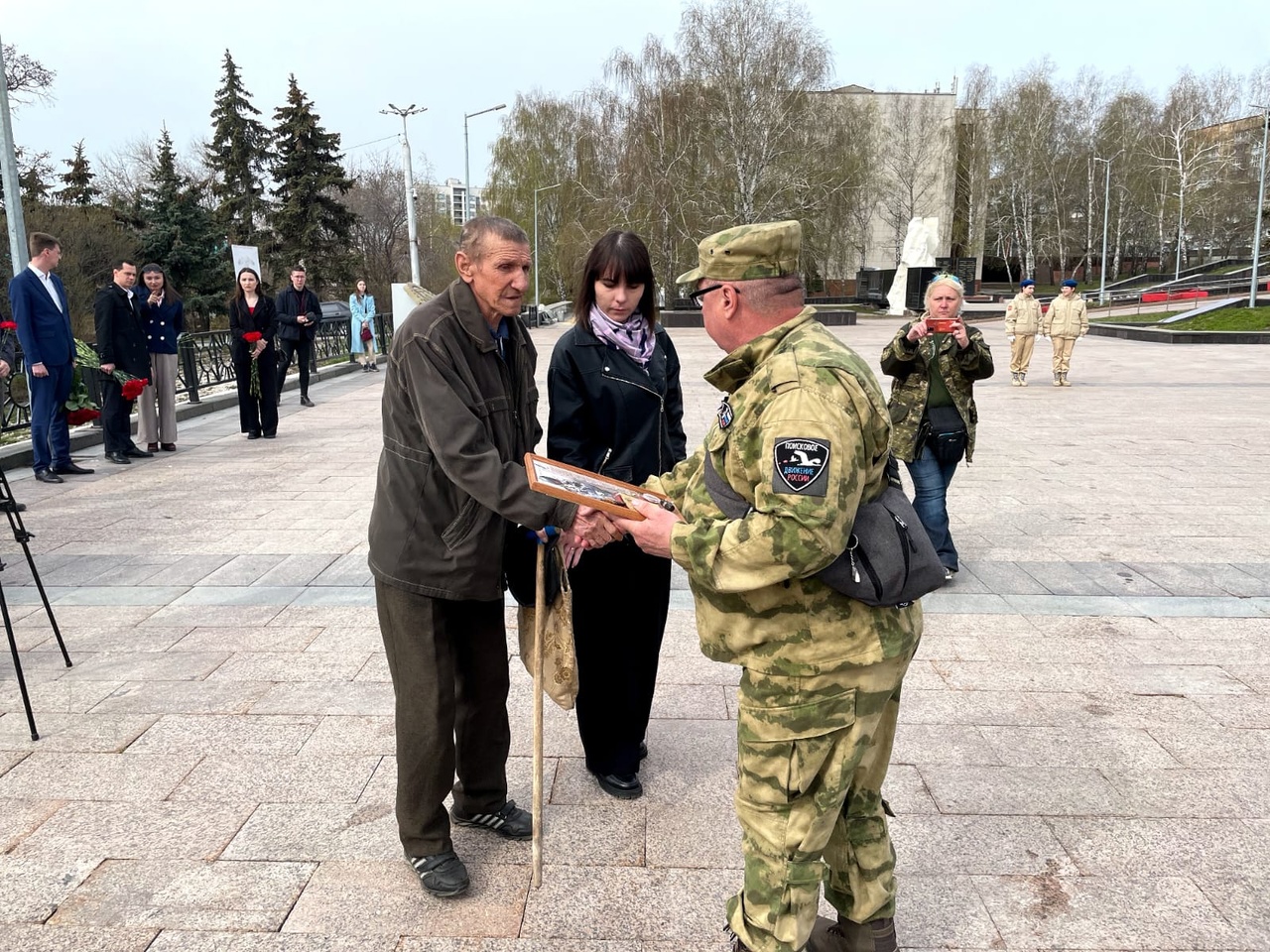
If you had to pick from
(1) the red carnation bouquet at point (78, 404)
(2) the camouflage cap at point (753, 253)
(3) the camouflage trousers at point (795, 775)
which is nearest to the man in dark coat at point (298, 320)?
(1) the red carnation bouquet at point (78, 404)

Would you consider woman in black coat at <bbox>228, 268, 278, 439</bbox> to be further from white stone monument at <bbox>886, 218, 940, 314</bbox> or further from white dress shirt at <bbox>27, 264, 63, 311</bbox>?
white stone monument at <bbox>886, 218, 940, 314</bbox>

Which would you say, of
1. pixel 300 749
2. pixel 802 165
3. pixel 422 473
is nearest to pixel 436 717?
pixel 422 473

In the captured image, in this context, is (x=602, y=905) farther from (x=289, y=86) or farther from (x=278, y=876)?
(x=289, y=86)

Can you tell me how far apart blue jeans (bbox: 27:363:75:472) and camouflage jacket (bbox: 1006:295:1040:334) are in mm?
13811

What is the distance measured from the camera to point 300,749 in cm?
367

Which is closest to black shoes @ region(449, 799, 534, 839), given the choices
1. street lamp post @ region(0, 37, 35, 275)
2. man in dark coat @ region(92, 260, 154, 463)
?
man in dark coat @ region(92, 260, 154, 463)

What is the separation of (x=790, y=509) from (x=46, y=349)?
28.7 ft

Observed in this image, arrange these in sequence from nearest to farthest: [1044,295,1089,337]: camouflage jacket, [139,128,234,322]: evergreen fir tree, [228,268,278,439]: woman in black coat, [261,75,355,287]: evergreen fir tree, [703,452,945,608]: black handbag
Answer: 1. [703,452,945,608]: black handbag
2. [228,268,278,439]: woman in black coat
3. [1044,295,1089,337]: camouflage jacket
4. [139,128,234,322]: evergreen fir tree
5. [261,75,355,287]: evergreen fir tree

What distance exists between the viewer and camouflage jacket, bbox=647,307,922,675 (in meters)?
1.88

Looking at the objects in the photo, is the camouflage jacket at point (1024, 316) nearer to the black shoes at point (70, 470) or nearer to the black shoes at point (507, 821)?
the black shoes at point (70, 470)

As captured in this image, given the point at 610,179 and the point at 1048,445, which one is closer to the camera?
the point at 1048,445

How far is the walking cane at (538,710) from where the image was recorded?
274 centimetres

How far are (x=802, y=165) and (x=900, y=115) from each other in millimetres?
19171

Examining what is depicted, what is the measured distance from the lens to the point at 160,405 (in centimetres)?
1030
